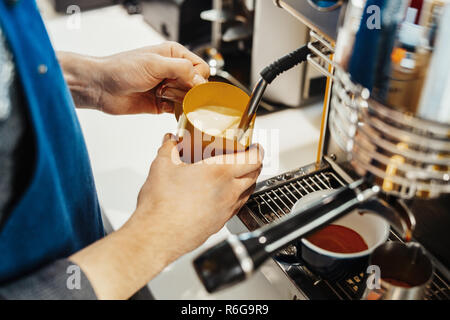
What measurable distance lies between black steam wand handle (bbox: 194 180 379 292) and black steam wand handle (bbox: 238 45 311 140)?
0.60ft

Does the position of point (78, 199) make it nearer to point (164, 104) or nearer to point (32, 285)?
point (32, 285)

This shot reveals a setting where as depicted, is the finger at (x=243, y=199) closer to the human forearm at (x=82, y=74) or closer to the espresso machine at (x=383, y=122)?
the espresso machine at (x=383, y=122)

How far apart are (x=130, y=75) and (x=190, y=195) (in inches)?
11.9

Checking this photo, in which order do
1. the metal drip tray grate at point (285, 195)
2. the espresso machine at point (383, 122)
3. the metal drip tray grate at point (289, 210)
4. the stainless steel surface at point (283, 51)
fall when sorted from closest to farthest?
the espresso machine at point (383, 122)
the metal drip tray grate at point (289, 210)
the metal drip tray grate at point (285, 195)
the stainless steel surface at point (283, 51)

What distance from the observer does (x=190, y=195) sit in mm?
642

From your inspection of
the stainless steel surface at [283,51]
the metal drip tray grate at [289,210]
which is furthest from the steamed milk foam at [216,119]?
the stainless steel surface at [283,51]

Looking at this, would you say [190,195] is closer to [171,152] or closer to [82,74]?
[171,152]

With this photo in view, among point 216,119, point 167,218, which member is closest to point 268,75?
point 216,119

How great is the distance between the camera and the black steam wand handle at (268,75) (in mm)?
644

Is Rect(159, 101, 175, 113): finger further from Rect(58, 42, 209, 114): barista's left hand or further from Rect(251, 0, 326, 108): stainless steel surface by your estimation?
Rect(251, 0, 326, 108): stainless steel surface

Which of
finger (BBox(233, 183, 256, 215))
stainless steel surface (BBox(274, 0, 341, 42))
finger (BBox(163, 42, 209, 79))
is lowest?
finger (BBox(233, 183, 256, 215))

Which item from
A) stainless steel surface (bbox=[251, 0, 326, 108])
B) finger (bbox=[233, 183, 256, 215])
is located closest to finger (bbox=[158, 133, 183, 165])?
finger (bbox=[233, 183, 256, 215])

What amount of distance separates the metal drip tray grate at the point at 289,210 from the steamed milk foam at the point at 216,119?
137mm

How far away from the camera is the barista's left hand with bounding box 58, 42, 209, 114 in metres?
0.82
